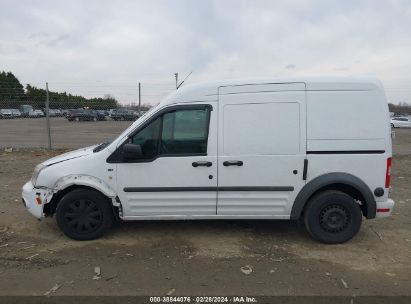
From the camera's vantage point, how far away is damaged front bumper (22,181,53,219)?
192 inches

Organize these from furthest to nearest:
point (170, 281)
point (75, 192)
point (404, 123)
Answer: point (404, 123), point (75, 192), point (170, 281)

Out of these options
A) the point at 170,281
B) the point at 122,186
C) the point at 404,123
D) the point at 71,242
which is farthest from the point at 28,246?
the point at 404,123

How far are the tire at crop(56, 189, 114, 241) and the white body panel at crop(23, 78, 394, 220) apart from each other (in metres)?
0.15

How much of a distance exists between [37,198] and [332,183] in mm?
3587

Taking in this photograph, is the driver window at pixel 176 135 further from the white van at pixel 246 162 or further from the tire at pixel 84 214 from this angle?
the tire at pixel 84 214

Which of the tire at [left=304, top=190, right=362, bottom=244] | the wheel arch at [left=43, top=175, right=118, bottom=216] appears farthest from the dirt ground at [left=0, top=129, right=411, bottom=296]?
the wheel arch at [left=43, top=175, right=118, bottom=216]

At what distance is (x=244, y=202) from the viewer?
484 cm

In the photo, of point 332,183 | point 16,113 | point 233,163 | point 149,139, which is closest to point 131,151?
point 149,139

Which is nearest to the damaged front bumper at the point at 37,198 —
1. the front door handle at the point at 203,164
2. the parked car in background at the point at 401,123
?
the front door handle at the point at 203,164

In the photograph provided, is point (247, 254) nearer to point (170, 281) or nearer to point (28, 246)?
point (170, 281)

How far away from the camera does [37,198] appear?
194 inches

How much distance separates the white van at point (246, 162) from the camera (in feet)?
15.4

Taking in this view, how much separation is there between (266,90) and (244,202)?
4.50 ft

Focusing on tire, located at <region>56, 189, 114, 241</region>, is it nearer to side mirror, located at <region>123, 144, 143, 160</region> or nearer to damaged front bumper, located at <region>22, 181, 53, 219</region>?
damaged front bumper, located at <region>22, 181, 53, 219</region>
